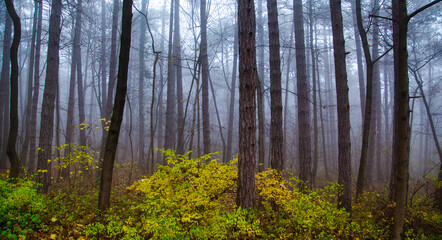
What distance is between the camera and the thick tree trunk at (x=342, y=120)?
623cm

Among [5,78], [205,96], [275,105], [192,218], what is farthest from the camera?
[5,78]

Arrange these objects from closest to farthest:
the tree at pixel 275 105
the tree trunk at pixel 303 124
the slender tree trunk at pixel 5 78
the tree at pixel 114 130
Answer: the tree at pixel 114 130
the tree at pixel 275 105
the tree trunk at pixel 303 124
the slender tree trunk at pixel 5 78

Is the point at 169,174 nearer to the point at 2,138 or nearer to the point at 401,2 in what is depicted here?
the point at 401,2

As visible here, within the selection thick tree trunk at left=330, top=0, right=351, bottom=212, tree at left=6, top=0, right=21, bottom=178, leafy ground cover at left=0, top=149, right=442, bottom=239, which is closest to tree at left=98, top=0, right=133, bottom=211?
leafy ground cover at left=0, top=149, right=442, bottom=239

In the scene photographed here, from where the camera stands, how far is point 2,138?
13148mm

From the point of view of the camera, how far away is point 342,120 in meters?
6.37

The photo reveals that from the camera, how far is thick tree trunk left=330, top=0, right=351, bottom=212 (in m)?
6.23

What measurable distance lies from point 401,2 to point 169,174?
17.1ft

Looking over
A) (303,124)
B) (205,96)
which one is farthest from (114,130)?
(205,96)

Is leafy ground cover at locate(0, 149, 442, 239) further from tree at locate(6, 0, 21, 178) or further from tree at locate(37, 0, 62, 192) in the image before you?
tree at locate(37, 0, 62, 192)

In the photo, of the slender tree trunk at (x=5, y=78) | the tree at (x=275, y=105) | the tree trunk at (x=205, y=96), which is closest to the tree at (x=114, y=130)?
the tree at (x=275, y=105)

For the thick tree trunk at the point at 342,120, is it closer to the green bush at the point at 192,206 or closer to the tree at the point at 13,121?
the green bush at the point at 192,206

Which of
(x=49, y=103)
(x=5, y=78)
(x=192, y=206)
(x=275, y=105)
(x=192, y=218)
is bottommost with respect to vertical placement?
(x=192, y=218)

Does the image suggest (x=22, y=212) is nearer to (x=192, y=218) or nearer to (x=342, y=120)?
(x=192, y=218)
